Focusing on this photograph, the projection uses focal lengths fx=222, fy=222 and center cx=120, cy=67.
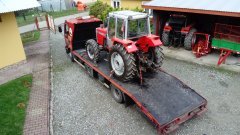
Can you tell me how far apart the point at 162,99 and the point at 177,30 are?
7835 millimetres

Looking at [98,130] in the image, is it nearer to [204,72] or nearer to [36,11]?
[204,72]

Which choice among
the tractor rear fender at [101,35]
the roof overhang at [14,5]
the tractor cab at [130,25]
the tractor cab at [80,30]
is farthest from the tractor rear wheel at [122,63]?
the roof overhang at [14,5]

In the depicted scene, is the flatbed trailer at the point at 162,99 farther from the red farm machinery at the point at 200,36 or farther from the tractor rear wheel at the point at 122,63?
the red farm machinery at the point at 200,36

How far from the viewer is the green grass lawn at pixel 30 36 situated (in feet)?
58.3

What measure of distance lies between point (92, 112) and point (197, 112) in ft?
11.9

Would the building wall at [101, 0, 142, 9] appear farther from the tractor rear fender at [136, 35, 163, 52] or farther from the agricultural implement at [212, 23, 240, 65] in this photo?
the tractor rear fender at [136, 35, 163, 52]

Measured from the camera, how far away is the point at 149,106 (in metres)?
6.87

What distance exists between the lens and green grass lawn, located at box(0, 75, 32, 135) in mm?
7375

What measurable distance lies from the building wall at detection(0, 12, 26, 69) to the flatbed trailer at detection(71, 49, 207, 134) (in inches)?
238

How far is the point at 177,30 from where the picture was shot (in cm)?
1388

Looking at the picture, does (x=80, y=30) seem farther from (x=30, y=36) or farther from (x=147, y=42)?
(x=30, y=36)

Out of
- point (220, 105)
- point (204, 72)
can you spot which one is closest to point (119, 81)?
point (220, 105)

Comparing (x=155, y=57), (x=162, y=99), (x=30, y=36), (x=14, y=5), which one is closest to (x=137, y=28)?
(x=155, y=57)

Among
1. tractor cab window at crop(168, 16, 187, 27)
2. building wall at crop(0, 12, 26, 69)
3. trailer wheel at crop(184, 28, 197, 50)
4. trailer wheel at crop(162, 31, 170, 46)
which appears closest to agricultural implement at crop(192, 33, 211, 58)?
trailer wheel at crop(184, 28, 197, 50)
